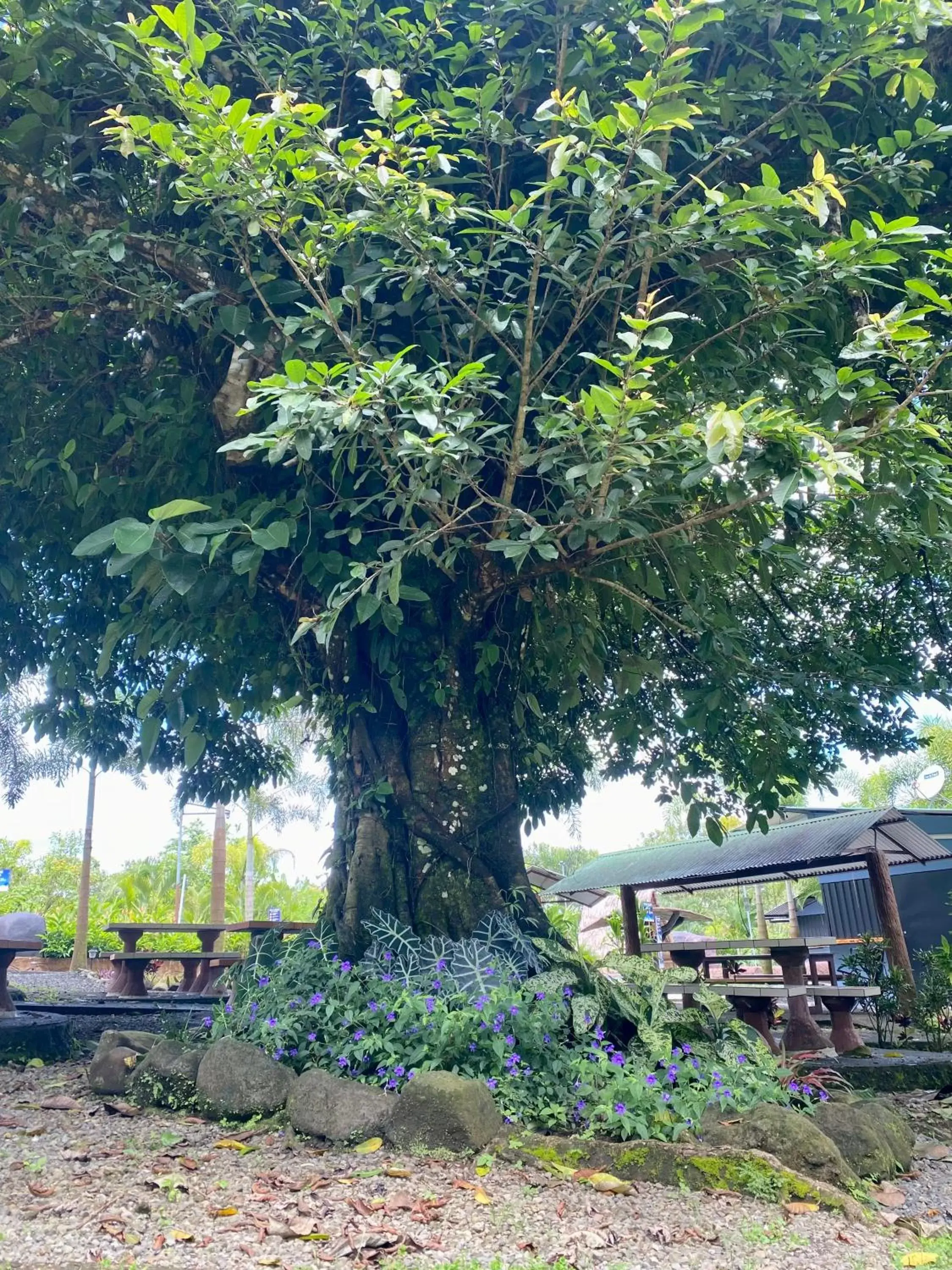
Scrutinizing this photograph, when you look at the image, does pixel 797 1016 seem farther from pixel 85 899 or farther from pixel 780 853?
pixel 85 899

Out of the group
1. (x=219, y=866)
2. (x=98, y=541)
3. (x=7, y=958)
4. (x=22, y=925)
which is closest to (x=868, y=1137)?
(x=98, y=541)

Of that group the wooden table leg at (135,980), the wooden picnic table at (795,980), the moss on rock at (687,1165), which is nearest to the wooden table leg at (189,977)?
the wooden table leg at (135,980)

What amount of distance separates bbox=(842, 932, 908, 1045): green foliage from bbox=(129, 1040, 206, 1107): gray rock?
6.42 meters

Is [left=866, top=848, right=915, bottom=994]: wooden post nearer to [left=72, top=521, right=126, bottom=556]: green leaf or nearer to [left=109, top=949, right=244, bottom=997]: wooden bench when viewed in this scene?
[left=109, top=949, right=244, bottom=997]: wooden bench

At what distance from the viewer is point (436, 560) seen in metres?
4.12

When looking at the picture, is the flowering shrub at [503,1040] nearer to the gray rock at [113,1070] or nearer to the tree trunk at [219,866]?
the gray rock at [113,1070]

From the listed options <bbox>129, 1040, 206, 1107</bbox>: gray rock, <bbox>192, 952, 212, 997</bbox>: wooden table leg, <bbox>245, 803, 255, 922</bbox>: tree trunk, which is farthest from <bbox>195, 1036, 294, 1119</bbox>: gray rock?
<bbox>245, 803, 255, 922</bbox>: tree trunk

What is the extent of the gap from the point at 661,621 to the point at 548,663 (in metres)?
0.89

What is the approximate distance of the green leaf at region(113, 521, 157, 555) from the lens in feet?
10.6

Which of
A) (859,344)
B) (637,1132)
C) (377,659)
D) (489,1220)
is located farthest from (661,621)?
(489,1220)

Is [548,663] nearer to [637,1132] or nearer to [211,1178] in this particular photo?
[637,1132]

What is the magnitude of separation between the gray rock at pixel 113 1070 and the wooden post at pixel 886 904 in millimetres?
8300

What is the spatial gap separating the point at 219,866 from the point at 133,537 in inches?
1019

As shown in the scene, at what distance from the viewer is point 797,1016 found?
311 inches
